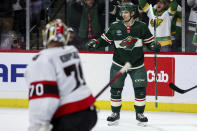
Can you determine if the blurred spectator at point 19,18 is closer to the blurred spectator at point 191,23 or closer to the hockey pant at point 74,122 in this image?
the blurred spectator at point 191,23

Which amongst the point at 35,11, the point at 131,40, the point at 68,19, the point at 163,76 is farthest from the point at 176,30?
the point at 35,11

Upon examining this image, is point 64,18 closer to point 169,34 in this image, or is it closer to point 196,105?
point 169,34

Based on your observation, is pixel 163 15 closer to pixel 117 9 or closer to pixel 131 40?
pixel 117 9

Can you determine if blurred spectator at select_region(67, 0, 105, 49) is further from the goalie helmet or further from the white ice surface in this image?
the goalie helmet

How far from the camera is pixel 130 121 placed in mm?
4832

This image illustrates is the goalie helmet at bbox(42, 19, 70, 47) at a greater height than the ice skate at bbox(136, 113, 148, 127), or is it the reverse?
the goalie helmet at bbox(42, 19, 70, 47)

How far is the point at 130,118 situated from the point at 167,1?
173 cm

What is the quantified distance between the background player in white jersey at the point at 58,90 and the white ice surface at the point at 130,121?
227 centimetres

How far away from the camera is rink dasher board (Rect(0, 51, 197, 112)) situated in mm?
5387

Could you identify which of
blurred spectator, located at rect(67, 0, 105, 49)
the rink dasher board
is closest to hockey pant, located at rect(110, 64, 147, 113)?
the rink dasher board

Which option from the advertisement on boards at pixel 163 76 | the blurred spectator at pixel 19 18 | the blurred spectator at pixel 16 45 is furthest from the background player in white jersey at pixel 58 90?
the blurred spectator at pixel 19 18

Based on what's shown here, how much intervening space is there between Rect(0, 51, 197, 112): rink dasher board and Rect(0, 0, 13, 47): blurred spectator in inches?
16.9

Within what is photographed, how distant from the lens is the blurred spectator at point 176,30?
5.59 metres

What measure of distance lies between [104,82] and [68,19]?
3.30ft
